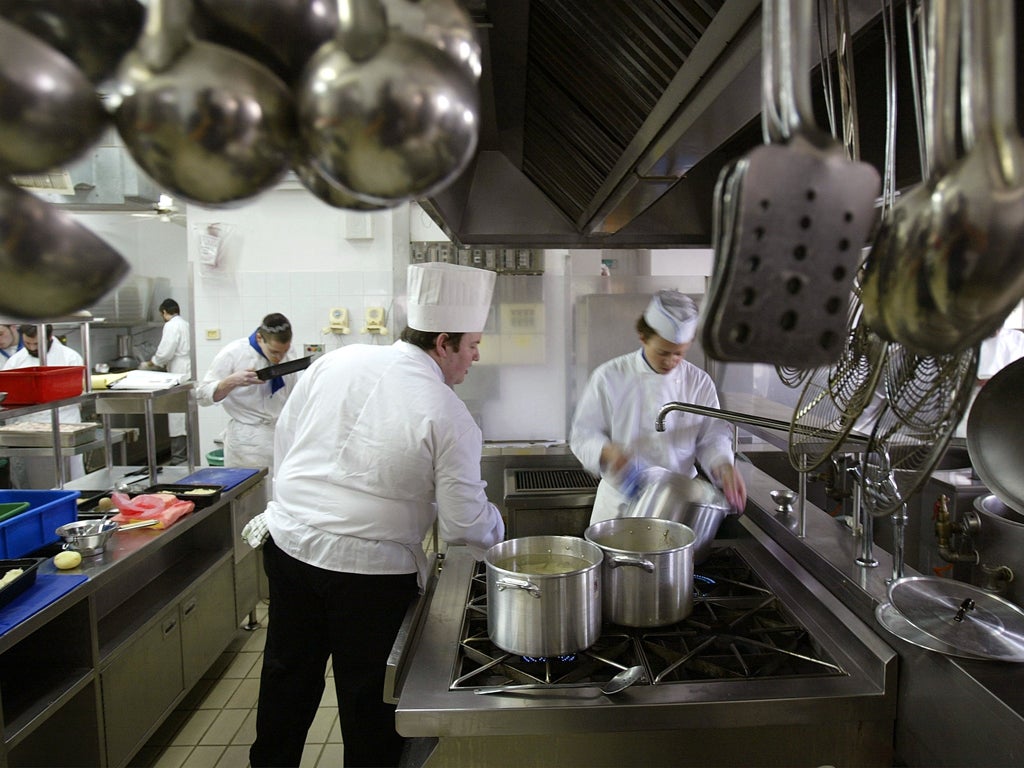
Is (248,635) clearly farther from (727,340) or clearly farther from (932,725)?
(727,340)

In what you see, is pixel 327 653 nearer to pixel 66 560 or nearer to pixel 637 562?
pixel 66 560

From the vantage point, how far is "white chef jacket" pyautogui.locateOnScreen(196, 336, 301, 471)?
3.96m

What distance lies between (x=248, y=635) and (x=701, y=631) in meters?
2.56

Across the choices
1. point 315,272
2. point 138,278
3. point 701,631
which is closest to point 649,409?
point 701,631

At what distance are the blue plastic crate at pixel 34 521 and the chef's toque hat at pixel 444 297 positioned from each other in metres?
1.28

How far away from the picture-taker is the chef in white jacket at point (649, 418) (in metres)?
2.48

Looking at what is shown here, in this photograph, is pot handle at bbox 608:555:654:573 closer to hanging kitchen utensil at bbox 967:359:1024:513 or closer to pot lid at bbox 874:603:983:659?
pot lid at bbox 874:603:983:659

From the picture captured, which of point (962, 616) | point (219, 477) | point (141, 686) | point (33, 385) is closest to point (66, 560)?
point (141, 686)

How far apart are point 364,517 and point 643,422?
1347 mm

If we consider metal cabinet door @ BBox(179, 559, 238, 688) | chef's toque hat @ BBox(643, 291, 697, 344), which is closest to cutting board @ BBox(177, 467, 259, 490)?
metal cabinet door @ BBox(179, 559, 238, 688)

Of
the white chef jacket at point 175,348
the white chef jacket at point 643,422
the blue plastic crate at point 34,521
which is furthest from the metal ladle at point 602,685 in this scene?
the white chef jacket at point 175,348

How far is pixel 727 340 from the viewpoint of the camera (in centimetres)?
38

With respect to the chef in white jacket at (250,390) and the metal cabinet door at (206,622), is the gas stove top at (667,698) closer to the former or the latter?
the metal cabinet door at (206,622)

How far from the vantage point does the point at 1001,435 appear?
0.99m
